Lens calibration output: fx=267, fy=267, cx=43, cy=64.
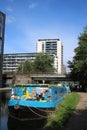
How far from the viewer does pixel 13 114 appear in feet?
69.8

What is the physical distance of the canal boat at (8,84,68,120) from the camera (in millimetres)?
20953

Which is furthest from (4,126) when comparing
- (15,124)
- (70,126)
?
(70,126)

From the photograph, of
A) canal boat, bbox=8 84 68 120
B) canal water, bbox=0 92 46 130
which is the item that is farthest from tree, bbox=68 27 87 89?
canal water, bbox=0 92 46 130

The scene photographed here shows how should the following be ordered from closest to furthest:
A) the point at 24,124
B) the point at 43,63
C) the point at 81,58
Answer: the point at 24,124, the point at 81,58, the point at 43,63

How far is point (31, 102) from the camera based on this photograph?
69.3 feet

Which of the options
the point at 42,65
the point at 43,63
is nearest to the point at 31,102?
the point at 43,63

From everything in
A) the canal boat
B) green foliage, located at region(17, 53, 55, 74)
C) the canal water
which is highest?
green foliage, located at region(17, 53, 55, 74)

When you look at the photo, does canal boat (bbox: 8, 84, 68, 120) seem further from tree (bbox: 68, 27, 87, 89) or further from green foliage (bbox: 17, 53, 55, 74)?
green foliage (bbox: 17, 53, 55, 74)

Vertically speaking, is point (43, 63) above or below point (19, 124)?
above

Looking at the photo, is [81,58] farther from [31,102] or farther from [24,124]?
[24,124]

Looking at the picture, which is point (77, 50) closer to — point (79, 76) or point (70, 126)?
point (79, 76)

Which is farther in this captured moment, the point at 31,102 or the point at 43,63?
the point at 43,63

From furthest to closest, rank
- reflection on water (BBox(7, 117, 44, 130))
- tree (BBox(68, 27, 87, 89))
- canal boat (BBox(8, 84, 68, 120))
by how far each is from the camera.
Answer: tree (BBox(68, 27, 87, 89))
canal boat (BBox(8, 84, 68, 120))
reflection on water (BBox(7, 117, 44, 130))

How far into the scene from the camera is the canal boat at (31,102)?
825 inches
